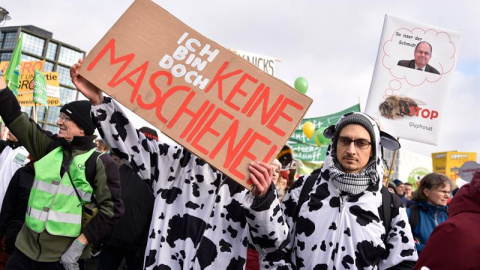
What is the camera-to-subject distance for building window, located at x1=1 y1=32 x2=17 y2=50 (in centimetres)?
6688

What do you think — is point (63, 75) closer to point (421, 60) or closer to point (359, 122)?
point (421, 60)

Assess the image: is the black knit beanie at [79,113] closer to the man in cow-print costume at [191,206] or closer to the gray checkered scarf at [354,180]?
the man in cow-print costume at [191,206]

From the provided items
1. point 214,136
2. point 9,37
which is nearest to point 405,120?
point 214,136

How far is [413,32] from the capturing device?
17.6ft

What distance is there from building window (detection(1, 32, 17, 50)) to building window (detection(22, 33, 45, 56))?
1385mm

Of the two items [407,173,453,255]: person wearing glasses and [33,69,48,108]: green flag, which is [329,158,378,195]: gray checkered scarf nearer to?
[407,173,453,255]: person wearing glasses

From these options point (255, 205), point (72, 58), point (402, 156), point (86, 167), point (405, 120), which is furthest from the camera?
point (72, 58)

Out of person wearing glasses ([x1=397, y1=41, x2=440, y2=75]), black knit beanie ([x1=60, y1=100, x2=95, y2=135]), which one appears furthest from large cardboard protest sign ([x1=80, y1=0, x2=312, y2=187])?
person wearing glasses ([x1=397, y1=41, x2=440, y2=75])

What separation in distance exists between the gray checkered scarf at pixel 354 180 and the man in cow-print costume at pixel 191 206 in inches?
16.5

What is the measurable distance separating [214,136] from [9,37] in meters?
73.7

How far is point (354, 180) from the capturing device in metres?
2.49

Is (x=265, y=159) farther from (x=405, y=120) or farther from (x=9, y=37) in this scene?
(x=9, y=37)

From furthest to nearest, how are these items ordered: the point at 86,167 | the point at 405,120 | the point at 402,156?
the point at 402,156, the point at 405,120, the point at 86,167

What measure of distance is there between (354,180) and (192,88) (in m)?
0.91
